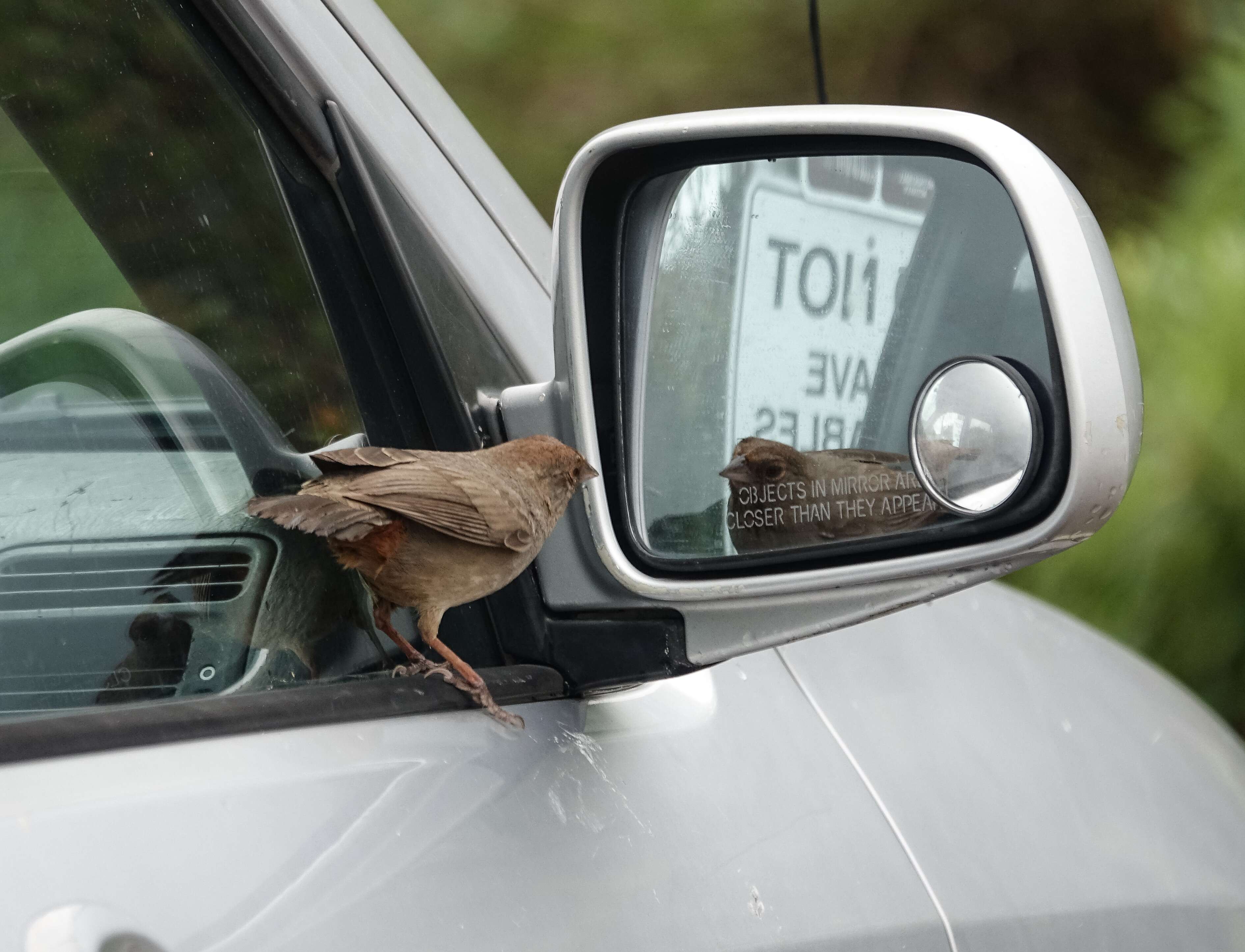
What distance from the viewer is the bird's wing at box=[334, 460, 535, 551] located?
64.1 inches

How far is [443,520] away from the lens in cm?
167

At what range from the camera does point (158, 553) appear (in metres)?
1.49

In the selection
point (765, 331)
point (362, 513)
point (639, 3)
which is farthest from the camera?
point (639, 3)

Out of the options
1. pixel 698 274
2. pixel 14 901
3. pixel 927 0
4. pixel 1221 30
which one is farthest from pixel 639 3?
pixel 14 901

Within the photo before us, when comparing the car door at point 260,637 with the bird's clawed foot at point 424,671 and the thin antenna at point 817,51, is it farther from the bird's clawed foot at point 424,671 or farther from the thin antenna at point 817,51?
the thin antenna at point 817,51

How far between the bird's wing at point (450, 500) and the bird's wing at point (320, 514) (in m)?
0.02

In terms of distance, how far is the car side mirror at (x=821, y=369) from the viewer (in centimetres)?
152

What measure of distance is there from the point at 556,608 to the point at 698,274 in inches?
20.0

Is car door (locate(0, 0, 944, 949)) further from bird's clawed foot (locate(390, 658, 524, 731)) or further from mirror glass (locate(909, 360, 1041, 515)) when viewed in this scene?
mirror glass (locate(909, 360, 1041, 515))

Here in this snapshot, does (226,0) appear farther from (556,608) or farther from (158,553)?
(556,608)

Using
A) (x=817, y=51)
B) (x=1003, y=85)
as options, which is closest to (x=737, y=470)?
(x=817, y=51)

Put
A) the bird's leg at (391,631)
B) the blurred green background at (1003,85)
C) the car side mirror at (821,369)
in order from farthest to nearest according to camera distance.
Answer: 1. the blurred green background at (1003,85)
2. the bird's leg at (391,631)
3. the car side mirror at (821,369)

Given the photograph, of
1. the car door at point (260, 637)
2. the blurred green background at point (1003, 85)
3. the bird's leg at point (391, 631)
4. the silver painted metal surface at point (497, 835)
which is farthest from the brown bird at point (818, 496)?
the blurred green background at point (1003, 85)

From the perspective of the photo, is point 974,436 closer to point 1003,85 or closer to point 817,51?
point 817,51
